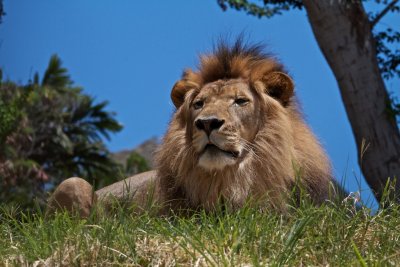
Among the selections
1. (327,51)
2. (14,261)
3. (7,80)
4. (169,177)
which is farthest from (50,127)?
(14,261)

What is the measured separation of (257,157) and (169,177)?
70cm

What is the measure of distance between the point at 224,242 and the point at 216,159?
59.9 inches

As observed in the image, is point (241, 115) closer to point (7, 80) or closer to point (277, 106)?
point (277, 106)

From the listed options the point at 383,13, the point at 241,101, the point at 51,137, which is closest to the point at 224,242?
the point at 241,101

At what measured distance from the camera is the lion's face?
5.68m

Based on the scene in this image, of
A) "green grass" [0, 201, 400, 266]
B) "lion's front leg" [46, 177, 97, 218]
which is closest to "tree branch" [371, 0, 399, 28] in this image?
"lion's front leg" [46, 177, 97, 218]

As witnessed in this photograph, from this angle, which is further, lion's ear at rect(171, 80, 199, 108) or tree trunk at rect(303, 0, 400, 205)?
tree trunk at rect(303, 0, 400, 205)

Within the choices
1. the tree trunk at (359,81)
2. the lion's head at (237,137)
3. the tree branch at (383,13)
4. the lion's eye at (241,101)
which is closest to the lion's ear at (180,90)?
the lion's head at (237,137)

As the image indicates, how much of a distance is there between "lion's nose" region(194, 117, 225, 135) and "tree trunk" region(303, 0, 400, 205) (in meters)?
4.95

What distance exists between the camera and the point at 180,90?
6.50 m

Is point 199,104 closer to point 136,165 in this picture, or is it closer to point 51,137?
point 51,137

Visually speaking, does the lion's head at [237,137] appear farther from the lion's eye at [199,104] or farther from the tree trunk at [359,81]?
the tree trunk at [359,81]

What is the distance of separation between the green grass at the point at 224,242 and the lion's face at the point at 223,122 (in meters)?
A: 1.05

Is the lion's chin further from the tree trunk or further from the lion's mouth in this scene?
the tree trunk
